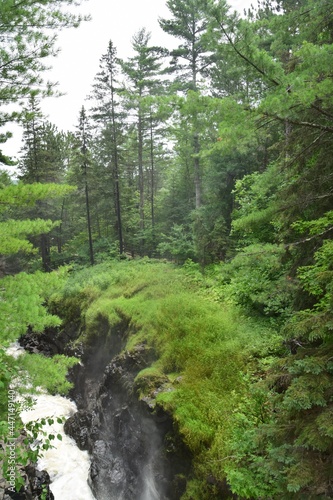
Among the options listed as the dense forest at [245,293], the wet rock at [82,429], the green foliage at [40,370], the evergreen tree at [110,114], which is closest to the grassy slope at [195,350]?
the dense forest at [245,293]

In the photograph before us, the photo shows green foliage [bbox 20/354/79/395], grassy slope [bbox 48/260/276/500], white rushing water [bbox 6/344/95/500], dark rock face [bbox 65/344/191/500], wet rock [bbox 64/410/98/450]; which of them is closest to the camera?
green foliage [bbox 20/354/79/395]

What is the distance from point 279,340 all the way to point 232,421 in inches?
72.9

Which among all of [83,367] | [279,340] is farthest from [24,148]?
[279,340]

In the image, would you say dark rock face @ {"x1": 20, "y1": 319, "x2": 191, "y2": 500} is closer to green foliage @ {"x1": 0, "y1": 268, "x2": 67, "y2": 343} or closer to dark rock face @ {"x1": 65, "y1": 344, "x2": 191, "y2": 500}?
dark rock face @ {"x1": 65, "y1": 344, "x2": 191, "y2": 500}

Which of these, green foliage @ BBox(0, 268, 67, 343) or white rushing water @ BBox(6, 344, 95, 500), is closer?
green foliage @ BBox(0, 268, 67, 343)

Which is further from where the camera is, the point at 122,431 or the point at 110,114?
the point at 110,114

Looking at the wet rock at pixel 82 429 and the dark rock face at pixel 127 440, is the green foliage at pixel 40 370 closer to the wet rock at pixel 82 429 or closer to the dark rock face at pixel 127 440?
the dark rock face at pixel 127 440

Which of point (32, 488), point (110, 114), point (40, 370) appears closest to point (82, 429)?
point (32, 488)

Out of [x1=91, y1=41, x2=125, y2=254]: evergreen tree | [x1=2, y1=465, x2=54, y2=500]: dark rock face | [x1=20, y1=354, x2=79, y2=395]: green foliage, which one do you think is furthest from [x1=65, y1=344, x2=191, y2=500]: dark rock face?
[x1=91, y1=41, x2=125, y2=254]: evergreen tree

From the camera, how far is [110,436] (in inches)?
329

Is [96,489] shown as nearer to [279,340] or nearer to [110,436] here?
[110,436]

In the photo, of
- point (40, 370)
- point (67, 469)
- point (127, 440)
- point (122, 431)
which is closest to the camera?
point (40, 370)

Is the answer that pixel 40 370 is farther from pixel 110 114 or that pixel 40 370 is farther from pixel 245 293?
pixel 110 114

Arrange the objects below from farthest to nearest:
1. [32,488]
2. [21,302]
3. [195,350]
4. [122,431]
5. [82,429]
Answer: [82,429] < [122,431] < [195,350] < [32,488] < [21,302]
